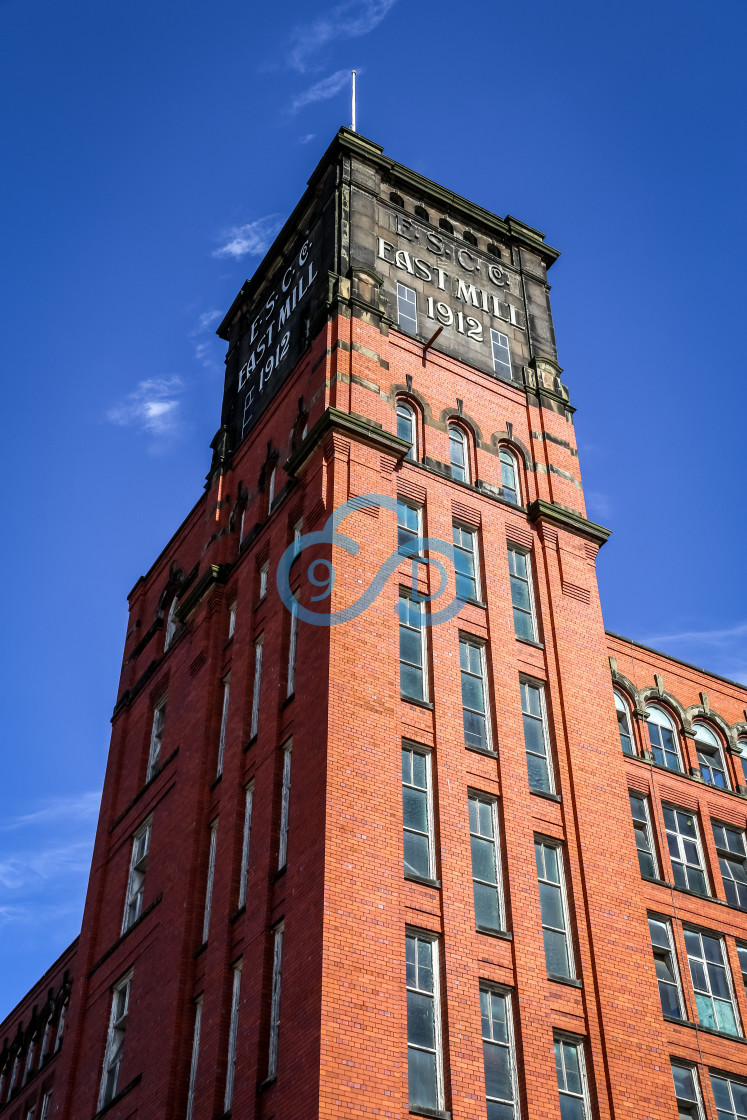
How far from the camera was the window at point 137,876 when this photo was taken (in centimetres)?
3712

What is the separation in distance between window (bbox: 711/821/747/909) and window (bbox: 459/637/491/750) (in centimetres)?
911

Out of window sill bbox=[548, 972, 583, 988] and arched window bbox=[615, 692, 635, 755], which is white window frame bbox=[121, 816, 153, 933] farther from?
arched window bbox=[615, 692, 635, 755]

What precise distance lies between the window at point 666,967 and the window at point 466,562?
9.26m

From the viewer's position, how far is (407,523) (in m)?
35.0

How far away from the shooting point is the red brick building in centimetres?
2683

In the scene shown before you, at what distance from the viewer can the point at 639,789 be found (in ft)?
121

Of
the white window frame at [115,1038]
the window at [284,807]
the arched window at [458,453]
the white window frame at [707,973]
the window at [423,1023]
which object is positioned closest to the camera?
the window at [423,1023]

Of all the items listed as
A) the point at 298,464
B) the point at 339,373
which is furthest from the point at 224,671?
the point at 339,373

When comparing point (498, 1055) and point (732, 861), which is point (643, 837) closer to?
point (732, 861)

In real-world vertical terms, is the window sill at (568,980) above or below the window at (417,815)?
below

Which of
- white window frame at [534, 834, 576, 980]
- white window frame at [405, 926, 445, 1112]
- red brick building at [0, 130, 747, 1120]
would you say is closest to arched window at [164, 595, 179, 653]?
red brick building at [0, 130, 747, 1120]

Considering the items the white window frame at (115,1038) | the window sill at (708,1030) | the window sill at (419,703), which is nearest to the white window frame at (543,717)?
the window sill at (419,703)

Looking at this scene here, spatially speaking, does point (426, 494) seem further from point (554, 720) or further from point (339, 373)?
point (554, 720)

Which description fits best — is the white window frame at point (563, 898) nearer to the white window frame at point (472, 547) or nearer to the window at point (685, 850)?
the window at point (685, 850)
